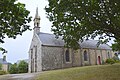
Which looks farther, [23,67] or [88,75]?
[23,67]

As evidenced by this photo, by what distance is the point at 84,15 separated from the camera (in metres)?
15.0

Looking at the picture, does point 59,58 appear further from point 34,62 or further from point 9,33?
point 9,33

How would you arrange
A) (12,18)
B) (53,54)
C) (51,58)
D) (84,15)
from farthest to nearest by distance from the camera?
(53,54), (51,58), (84,15), (12,18)

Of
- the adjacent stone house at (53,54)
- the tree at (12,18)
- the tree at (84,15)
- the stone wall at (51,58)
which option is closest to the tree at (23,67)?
the adjacent stone house at (53,54)

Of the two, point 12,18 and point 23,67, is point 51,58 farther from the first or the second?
point 12,18

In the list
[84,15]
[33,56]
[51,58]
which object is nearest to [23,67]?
[33,56]

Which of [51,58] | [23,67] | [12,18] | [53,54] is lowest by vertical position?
[23,67]

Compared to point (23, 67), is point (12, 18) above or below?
above

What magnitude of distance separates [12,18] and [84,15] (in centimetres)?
672

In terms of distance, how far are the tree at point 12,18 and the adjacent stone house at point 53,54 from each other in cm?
3166

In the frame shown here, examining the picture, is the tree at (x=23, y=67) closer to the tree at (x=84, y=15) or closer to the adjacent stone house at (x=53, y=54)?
the adjacent stone house at (x=53, y=54)

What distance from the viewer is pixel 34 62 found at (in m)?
46.7

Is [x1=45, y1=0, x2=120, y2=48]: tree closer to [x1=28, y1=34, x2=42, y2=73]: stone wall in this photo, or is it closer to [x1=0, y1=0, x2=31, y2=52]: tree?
[x1=0, y1=0, x2=31, y2=52]: tree

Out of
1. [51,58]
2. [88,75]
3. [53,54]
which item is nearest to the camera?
[88,75]
